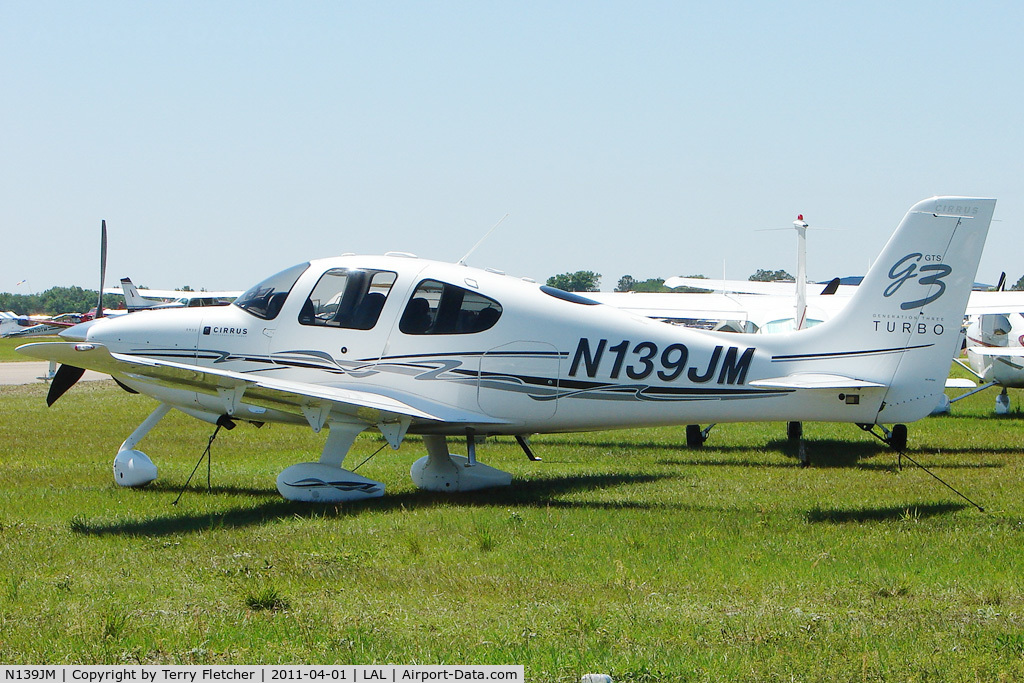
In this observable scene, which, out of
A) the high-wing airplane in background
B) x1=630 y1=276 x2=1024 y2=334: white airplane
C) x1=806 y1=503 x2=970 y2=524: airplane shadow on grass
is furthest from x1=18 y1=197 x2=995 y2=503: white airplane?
the high-wing airplane in background

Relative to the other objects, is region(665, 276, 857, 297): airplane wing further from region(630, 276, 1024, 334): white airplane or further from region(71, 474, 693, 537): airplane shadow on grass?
region(71, 474, 693, 537): airplane shadow on grass

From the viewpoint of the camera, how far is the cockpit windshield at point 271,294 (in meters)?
10.4

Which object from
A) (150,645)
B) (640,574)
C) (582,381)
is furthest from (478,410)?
(150,645)

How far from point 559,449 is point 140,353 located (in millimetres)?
6710

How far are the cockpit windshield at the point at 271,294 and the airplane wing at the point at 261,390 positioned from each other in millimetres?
848

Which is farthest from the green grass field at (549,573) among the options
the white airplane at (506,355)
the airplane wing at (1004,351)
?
the airplane wing at (1004,351)

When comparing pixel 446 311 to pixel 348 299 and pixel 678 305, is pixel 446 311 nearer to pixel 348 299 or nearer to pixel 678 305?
pixel 348 299

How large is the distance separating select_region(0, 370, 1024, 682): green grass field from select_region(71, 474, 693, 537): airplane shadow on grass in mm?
52

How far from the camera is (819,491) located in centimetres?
1061

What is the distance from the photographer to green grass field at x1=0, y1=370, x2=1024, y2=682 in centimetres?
495

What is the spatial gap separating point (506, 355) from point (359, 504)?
2.10m

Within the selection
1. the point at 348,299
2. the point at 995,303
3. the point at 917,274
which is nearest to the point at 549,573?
the point at 348,299

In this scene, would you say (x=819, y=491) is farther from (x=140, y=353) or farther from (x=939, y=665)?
(x=140, y=353)

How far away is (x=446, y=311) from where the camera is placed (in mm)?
10086
